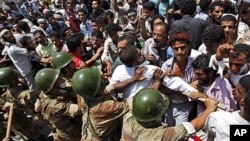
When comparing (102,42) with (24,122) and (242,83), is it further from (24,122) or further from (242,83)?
(242,83)

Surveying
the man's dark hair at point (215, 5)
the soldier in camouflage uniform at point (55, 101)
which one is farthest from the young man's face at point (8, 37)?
the man's dark hair at point (215, 5)

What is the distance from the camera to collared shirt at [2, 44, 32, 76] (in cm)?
599

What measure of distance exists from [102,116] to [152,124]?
657mm

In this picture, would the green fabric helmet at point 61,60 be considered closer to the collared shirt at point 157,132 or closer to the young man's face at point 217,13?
the collared shirt at point 157,132

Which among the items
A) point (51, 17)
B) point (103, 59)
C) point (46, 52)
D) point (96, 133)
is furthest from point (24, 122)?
point (51, 17)

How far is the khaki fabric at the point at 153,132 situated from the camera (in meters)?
2.87

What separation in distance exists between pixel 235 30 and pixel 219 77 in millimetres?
A: 1305

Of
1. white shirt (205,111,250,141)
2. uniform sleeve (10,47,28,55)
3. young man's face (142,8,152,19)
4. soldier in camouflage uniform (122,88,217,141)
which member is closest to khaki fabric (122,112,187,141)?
soldier in camouflage uniform (122,88,217,141)

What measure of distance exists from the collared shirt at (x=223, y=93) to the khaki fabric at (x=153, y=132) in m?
0.55

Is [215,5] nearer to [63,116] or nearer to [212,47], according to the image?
[212,47]

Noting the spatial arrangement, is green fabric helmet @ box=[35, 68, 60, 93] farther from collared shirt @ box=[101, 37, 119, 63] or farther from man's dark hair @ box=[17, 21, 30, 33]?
man's dark hair @ box=[17, 21, 30, 33]

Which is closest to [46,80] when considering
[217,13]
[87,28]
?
[217,13]

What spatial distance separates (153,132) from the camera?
289 cm

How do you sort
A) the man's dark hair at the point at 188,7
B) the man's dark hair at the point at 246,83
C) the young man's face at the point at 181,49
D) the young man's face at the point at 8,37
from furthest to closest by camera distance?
the young man's face at the point at 8,37 < the man's dark hair at the point at 188,7 < the young man's face at the point at 181,49 < the man's dark hair at the point at 246,83
